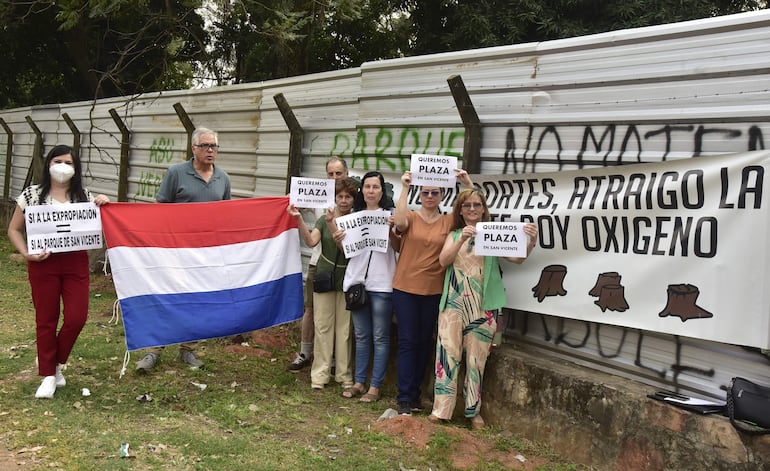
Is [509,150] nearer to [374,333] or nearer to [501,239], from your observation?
[501,239]

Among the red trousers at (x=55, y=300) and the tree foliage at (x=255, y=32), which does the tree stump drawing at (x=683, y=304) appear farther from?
the tree foliage at (x=255, y=32)

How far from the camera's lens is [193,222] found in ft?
19.6

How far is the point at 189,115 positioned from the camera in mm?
10484

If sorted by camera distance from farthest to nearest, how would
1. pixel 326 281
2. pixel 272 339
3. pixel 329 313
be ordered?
pixel 272 339 < pixel 329 313 < pixel 326 281

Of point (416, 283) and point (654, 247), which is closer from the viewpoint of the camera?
point (654, 247)

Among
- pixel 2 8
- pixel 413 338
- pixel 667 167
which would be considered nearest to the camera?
pixel 667 167

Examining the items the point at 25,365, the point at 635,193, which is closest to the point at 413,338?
the point at 635,193

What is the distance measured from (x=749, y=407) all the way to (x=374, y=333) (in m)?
2.90

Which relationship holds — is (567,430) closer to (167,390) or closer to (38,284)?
(167,390)

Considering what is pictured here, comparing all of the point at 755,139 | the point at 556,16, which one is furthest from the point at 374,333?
the point at 556,16

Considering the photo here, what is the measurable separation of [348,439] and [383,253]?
154cm

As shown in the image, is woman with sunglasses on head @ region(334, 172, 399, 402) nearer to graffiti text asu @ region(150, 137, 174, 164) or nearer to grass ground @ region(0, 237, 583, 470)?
grass ground @ region(0, 237, 583, 470)

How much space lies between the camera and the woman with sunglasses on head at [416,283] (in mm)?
5262

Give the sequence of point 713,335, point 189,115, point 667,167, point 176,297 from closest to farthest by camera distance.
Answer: point 713,335, point 667,167, point 176,297, point 189,115
